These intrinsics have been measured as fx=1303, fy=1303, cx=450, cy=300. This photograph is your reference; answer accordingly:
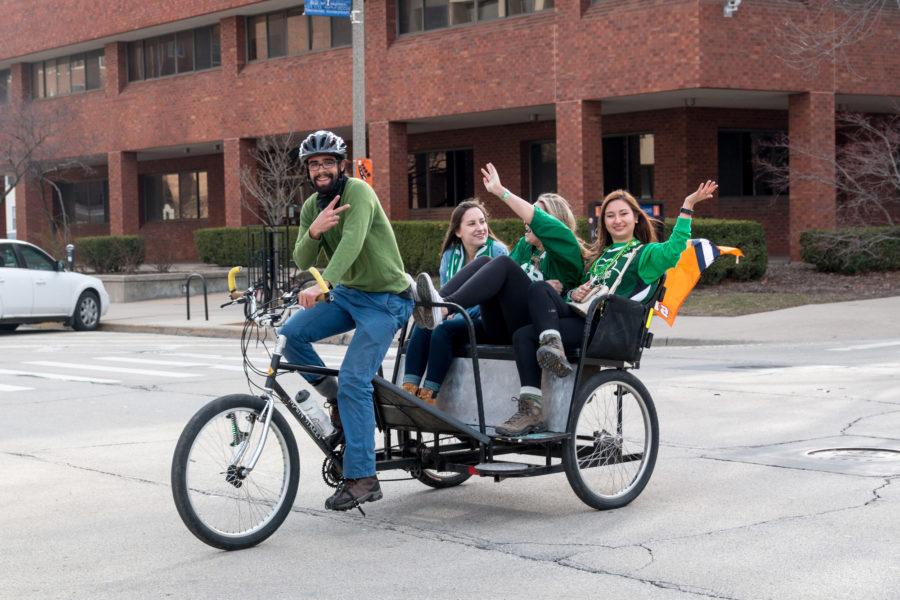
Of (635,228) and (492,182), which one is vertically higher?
(492,182)

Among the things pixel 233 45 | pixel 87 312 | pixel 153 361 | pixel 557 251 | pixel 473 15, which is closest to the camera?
pixel 557 251

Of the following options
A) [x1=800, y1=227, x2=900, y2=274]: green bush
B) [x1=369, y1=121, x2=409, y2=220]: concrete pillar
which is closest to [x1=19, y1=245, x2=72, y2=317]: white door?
[x1=369, y1=121, x2=409, y2=220]: concrete pillar

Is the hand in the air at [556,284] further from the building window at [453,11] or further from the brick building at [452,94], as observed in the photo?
the building window at [453,11]

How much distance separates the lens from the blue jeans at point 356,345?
6457 millimetres

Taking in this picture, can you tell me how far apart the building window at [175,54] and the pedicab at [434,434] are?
109ft

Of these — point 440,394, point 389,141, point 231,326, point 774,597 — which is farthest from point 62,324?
point 774,597

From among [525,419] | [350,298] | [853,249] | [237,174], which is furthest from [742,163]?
[350,298]

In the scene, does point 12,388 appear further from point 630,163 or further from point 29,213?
point 29,213

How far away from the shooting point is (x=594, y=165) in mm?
28375

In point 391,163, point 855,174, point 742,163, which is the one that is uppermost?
point 391,163

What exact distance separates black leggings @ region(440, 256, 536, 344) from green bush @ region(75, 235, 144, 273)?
30.5 m

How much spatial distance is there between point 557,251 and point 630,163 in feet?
84.2

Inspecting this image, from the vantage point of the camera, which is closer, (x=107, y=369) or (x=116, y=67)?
(x=107, y=369)

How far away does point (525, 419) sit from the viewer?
684cm
